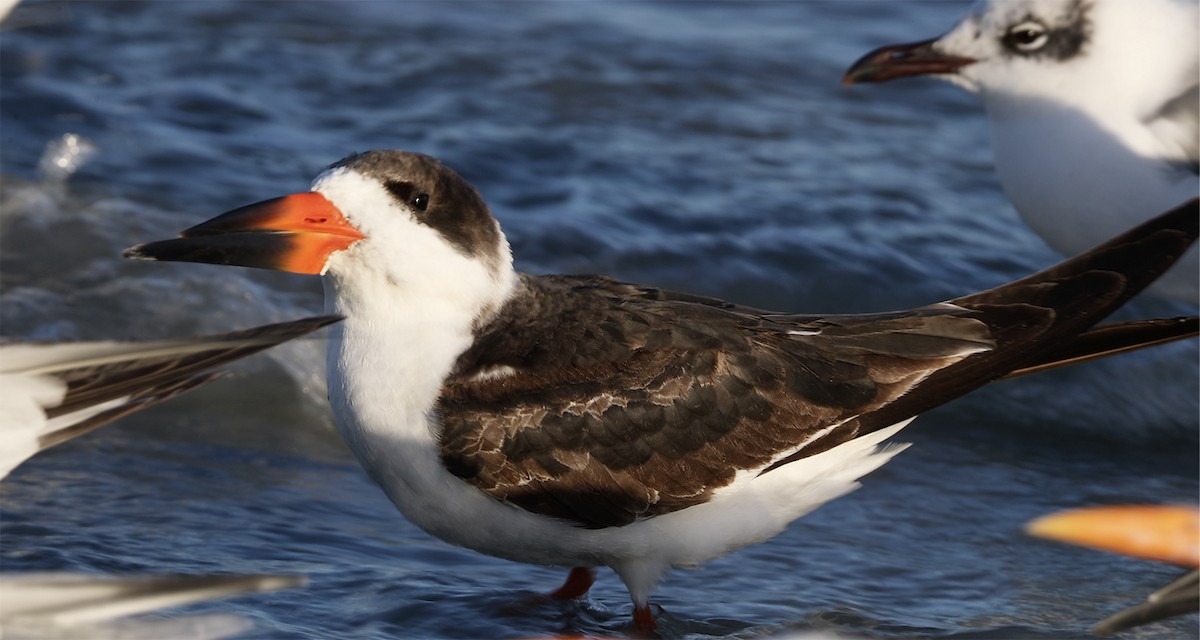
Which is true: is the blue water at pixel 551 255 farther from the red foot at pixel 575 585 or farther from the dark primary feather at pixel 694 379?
the dark primary feather at pixel 694 379

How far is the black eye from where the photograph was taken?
451 centimetres

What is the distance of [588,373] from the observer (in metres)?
4.55

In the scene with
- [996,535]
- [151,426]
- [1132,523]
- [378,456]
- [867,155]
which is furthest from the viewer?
[867,155]

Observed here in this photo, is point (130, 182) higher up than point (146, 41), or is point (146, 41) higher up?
point (146, 41)

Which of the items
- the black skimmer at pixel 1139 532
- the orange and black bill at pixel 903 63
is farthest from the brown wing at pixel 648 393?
the orange and black bill at pixel 903 63

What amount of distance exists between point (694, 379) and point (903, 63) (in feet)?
10.4

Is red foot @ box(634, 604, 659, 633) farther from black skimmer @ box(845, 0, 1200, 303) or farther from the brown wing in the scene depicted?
black skimmer @ box(845, 0, 1200, 303)

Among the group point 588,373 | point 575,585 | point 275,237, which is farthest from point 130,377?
point 575,585

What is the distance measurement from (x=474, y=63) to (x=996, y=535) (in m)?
6.02

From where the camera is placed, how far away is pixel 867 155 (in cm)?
990

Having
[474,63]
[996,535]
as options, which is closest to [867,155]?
[474,63]

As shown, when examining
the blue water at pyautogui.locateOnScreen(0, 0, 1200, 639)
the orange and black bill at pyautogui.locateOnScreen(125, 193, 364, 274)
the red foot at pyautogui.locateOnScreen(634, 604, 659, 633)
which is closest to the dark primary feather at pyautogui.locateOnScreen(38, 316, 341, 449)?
the orange and black bill at pyautogui.locateOnScreen(125, 193, 364, 274)

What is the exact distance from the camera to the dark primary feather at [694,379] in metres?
4.51

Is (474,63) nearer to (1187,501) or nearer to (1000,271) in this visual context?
(1000,271)
